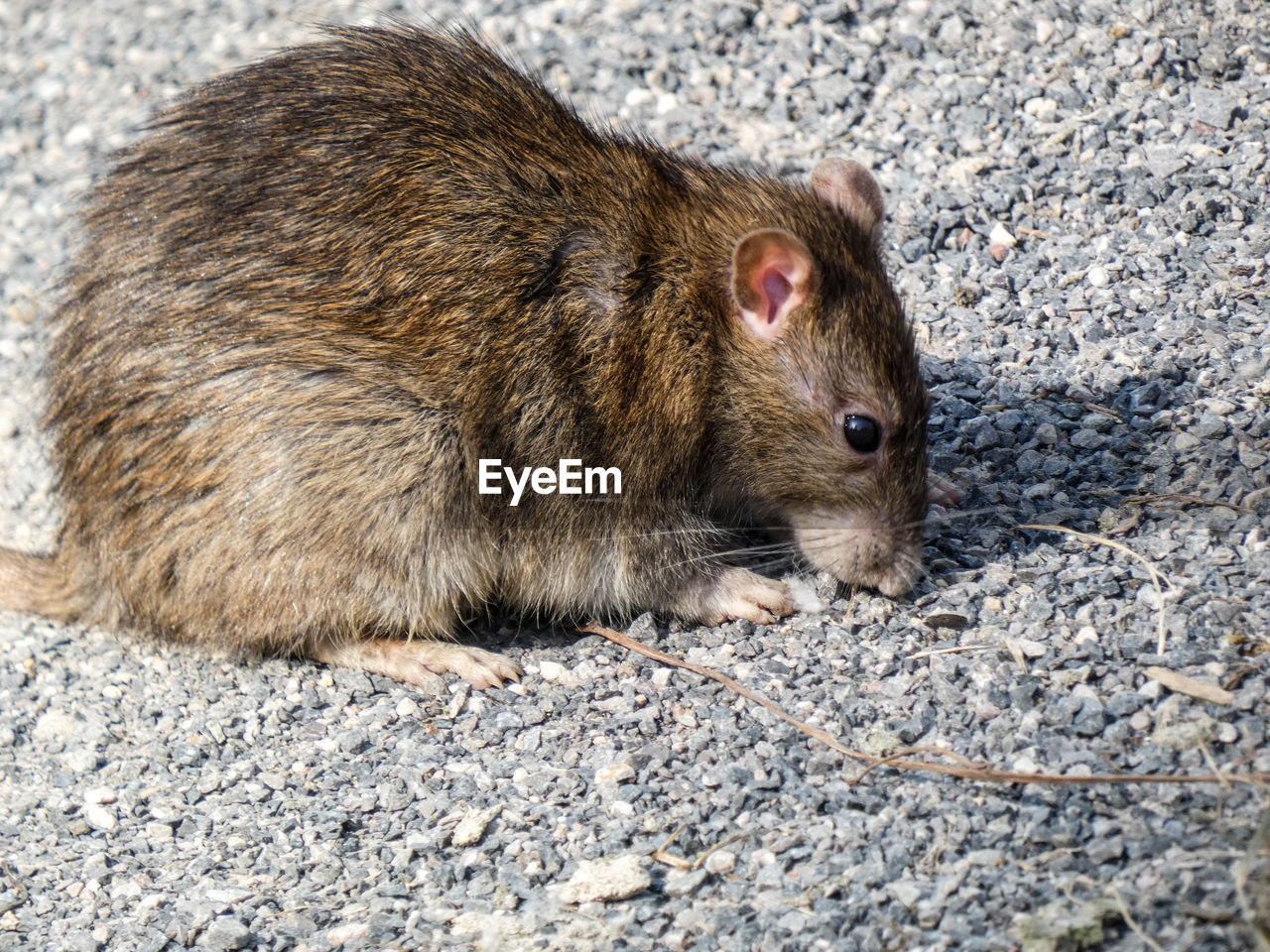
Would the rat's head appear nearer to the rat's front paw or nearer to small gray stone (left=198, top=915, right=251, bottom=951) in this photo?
the rat's front paw

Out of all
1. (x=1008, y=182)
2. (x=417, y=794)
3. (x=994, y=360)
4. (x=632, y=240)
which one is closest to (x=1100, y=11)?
(x=1008, y=182)

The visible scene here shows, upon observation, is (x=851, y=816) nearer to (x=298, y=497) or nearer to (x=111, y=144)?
(x=298, y=497)

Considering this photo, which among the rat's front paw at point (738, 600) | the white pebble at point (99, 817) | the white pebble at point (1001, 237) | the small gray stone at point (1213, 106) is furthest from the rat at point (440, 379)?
the small gray stone at point (1213, 106)

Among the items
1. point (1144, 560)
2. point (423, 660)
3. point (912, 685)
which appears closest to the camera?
point (912, 685)

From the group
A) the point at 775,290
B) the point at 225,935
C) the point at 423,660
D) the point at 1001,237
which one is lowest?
the point at 225,935

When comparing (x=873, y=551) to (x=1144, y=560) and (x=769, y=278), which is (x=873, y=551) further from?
(x=769, y=278)

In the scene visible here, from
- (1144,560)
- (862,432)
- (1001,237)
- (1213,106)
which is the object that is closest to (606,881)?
(862,432)

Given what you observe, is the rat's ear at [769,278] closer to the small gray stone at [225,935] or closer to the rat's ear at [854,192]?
the rat's ear at [854,192]
